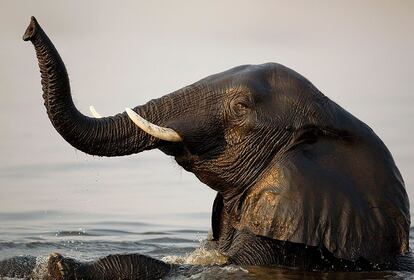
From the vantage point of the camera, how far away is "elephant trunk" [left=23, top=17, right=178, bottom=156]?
1020 cm

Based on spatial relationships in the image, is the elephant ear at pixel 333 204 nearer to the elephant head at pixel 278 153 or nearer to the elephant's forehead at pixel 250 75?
the elephant head at pixel 278 153

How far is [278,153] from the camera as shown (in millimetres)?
10820

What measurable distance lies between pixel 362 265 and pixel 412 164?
876 centimetres

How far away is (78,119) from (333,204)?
1740 millimetres

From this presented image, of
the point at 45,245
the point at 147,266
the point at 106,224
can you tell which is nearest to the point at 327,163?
the point at 147,266

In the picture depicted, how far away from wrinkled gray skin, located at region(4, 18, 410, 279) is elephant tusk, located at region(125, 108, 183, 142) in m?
0.09

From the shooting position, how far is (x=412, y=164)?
1950cm

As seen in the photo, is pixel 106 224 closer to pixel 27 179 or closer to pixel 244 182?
pixel 27 179

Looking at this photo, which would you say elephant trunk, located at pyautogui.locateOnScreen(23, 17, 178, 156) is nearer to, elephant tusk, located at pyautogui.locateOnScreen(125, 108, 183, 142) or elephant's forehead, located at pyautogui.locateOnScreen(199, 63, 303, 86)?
elephant tusk, located at pyautogui.locateOnScreen(125, 108, 183, 142)

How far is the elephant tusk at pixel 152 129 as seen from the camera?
10531 millimetres

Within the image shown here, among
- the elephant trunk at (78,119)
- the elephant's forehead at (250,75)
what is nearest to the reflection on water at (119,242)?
the elephant trunk at (78,119)

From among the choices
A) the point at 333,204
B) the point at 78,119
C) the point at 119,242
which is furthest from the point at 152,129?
the point at 119,242

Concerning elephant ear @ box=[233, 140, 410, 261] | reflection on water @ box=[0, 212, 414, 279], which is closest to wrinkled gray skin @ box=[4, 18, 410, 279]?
elephant ear @ box=[233, 140, 410, 261]

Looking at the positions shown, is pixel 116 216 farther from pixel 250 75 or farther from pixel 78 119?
pixel 78 119
